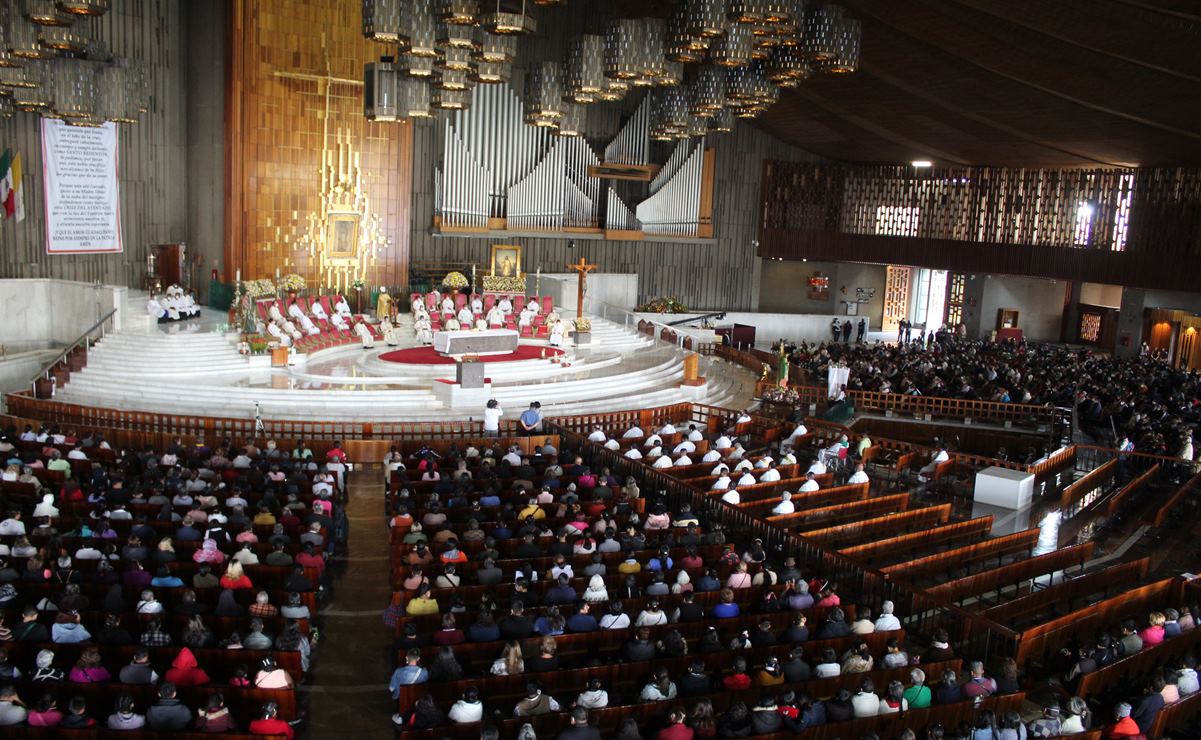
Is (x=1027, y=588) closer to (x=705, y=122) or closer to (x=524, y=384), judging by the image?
(x=524, y=384)

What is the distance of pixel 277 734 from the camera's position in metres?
6.54

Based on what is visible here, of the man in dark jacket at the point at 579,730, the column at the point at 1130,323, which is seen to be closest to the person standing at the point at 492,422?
the man in dark jacket at the point at 579,730

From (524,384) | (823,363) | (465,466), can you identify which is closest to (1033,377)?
(823,363)

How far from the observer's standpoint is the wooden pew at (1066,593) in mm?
10211

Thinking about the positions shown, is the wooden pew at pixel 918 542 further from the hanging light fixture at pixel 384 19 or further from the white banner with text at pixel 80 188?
the white banner with text at pixel 80 188

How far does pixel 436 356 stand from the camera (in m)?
21.2

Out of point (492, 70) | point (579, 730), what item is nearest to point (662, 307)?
point (492, 70)

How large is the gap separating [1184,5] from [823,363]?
11301mm

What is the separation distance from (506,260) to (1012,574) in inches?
777

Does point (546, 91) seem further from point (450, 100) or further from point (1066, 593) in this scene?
point (1066, 593)

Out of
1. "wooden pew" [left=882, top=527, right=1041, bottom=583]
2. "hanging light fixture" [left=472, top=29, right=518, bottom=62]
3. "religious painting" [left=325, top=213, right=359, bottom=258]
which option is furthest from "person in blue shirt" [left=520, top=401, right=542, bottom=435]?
"religious painting" [left=325, top=213, right=359, bottom=258]

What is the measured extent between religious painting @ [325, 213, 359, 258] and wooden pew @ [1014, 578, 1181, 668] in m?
20.1

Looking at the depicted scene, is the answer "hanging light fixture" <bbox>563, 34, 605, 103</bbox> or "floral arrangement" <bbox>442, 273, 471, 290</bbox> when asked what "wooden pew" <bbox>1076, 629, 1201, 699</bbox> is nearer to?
"hanging light fixture" <bbox>563, 34, 605, 103</bbox>

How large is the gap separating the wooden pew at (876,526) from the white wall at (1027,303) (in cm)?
2277
